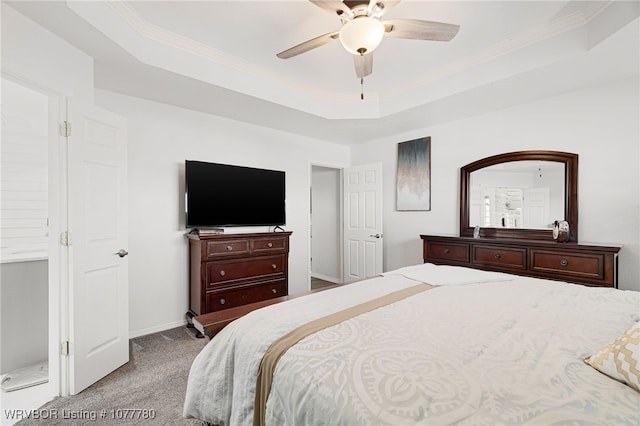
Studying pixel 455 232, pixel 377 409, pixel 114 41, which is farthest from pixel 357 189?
pixel 377 409

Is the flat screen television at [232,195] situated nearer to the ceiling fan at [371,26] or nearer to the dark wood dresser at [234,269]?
the dark wood dresser at [234,269]

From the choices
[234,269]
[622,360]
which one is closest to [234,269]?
[234,269]

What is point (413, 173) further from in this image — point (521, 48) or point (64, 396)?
point (64, 396)

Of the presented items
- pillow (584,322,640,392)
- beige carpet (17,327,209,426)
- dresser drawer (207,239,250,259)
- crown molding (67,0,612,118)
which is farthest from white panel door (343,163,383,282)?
pillow (584,322,640,392)

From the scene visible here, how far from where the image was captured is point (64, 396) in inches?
78.4

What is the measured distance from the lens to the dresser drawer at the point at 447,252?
3.27 meters

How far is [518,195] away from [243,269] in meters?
3.21

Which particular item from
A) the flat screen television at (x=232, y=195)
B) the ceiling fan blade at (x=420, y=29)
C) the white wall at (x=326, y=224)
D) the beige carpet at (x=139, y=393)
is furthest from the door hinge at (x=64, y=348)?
the white wall at (x=326, y=224)

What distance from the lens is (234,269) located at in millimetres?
3254

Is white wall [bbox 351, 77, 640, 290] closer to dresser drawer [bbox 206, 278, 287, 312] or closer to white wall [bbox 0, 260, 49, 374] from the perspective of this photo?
dresser drawer [bbox 206, 278, 287, 312]

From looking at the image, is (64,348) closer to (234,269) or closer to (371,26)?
(234,269)

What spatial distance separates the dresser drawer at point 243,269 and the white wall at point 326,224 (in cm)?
183

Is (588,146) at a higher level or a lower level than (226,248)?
higher

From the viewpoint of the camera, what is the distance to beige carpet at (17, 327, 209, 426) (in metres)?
1.77
